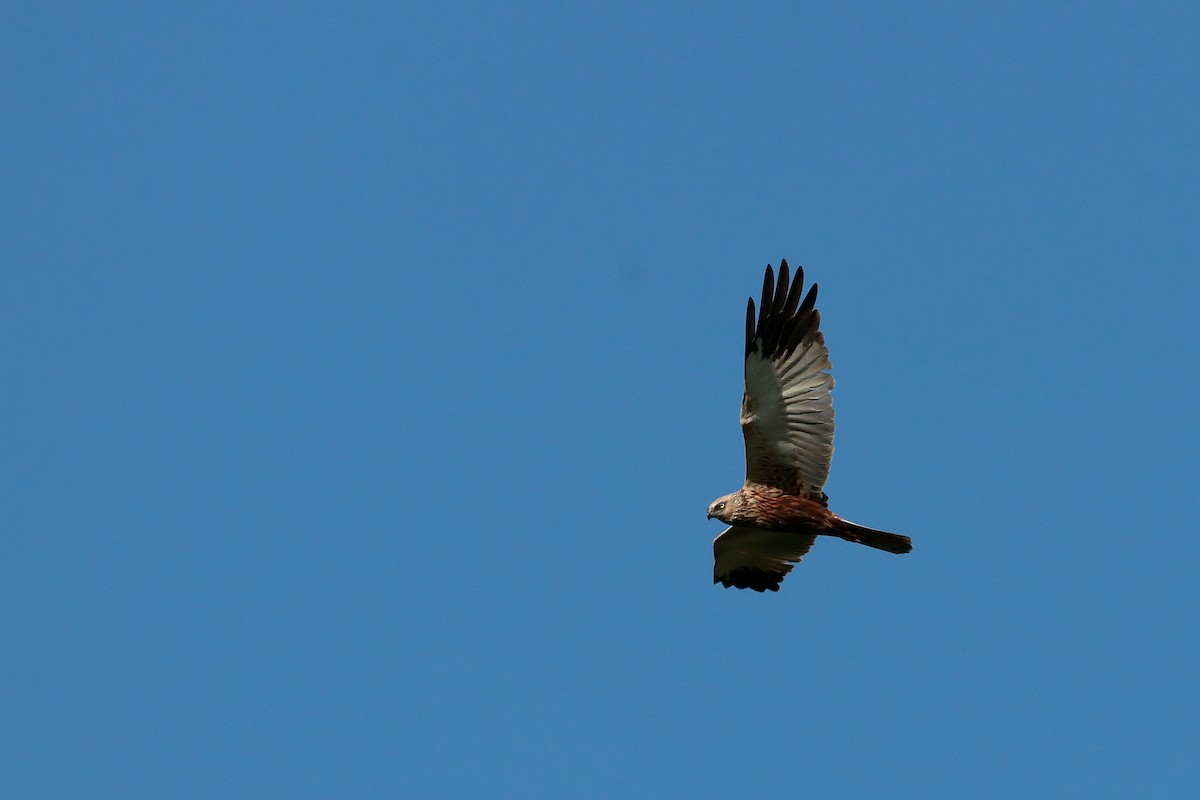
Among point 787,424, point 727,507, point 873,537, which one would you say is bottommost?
A: point 873,537

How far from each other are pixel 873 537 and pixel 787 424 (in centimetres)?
147

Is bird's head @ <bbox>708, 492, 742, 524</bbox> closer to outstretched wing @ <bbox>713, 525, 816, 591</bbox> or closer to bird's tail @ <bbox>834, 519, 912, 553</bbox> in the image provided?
outstretched wing @ <bbox>713, 525, 816, 591</bbox>

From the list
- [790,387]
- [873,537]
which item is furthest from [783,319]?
[873,537]

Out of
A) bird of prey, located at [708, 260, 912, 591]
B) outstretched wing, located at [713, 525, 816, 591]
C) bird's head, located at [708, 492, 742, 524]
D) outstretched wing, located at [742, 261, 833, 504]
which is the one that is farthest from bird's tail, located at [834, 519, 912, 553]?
outstretched wing, located at [713, 525, 816, 591]

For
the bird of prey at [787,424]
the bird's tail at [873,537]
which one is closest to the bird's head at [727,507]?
the bird of prey at [787,424]

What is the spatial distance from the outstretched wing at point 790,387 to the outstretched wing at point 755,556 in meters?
1.46

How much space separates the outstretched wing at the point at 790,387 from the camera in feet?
41.7

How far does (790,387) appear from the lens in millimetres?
12773

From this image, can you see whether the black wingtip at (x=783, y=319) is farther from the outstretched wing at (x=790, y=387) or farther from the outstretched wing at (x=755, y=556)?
the outstretched wing at (x=755, y=556)

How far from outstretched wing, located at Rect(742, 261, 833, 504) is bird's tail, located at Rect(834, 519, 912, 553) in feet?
1.34

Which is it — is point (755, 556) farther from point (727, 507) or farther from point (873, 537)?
point (873, 537)

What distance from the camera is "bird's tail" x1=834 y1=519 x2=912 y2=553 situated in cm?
1227

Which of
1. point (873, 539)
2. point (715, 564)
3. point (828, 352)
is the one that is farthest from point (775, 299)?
point (715, 564)

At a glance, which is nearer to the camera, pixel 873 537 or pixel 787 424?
pixel 873 537
